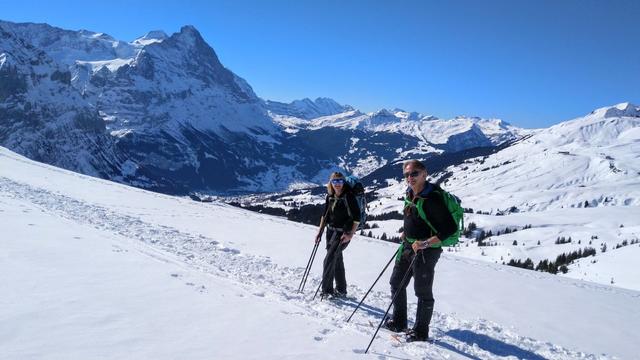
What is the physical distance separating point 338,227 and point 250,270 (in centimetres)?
337

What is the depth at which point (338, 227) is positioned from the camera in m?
11.5

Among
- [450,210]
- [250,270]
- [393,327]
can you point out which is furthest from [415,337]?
[250,270]

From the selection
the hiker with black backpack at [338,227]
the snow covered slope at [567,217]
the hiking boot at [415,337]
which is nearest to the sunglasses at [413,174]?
the hiking boot at [415,337]

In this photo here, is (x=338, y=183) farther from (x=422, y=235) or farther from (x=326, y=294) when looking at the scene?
(x=422, y=235)

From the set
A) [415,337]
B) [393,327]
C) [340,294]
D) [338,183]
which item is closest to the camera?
[415,337]

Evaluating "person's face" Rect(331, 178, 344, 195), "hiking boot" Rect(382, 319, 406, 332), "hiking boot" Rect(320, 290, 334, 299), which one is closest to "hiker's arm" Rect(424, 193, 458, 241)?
"hiking boot" Rect(382, 319, 406, 332)

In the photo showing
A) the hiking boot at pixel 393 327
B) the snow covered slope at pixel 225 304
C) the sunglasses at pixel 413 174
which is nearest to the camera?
the snow covered slope at pixel 225 304

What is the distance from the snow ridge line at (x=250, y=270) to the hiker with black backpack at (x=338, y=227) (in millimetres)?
805

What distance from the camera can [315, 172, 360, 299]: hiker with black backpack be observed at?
11.2 m

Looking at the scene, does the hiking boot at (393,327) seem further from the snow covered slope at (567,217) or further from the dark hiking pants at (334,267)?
the snow covered slope at (567,217)

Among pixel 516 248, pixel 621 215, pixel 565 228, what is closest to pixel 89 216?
pixel 516 248

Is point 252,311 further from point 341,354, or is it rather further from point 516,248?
point 516,248

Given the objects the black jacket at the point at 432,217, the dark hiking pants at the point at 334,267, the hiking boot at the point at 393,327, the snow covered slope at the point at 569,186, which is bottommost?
the hiking boot at the point at 393,327

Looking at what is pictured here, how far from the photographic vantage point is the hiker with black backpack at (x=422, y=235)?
795 cm
